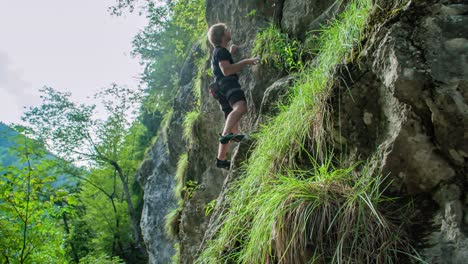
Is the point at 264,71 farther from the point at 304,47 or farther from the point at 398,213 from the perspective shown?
the point at 398,213

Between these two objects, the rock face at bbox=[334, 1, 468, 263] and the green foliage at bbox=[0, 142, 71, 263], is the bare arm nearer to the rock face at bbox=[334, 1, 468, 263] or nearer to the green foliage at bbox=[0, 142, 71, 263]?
the green foliage at bbox=[0, 142, 71, 263]

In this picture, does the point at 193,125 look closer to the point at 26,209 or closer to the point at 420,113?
the point at 26,209

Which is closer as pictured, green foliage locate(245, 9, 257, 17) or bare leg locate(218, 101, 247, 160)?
bare leg locate(218, 101, 247, 160)

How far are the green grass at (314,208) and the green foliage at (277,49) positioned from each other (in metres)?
2.32

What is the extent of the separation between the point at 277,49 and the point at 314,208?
13.4 ft

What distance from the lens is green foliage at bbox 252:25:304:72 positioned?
5.52 m

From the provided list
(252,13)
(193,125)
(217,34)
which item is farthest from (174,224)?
(252,13)

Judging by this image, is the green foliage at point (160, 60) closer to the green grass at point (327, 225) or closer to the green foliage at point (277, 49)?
the green foliage at point (277, 49)

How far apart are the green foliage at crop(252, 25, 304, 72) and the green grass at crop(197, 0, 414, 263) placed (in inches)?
91.2

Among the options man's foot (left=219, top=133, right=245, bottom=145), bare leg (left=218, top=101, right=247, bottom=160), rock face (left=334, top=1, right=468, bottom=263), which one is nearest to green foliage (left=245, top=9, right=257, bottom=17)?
bare leg (left=218, top=101, right=247, bottom=160)

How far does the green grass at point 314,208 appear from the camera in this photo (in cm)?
205

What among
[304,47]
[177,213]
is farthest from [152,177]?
[304,47]

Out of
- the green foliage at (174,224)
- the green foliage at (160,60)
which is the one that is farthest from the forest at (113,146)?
the green foliage at (174,224)

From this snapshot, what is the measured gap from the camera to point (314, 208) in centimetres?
221
